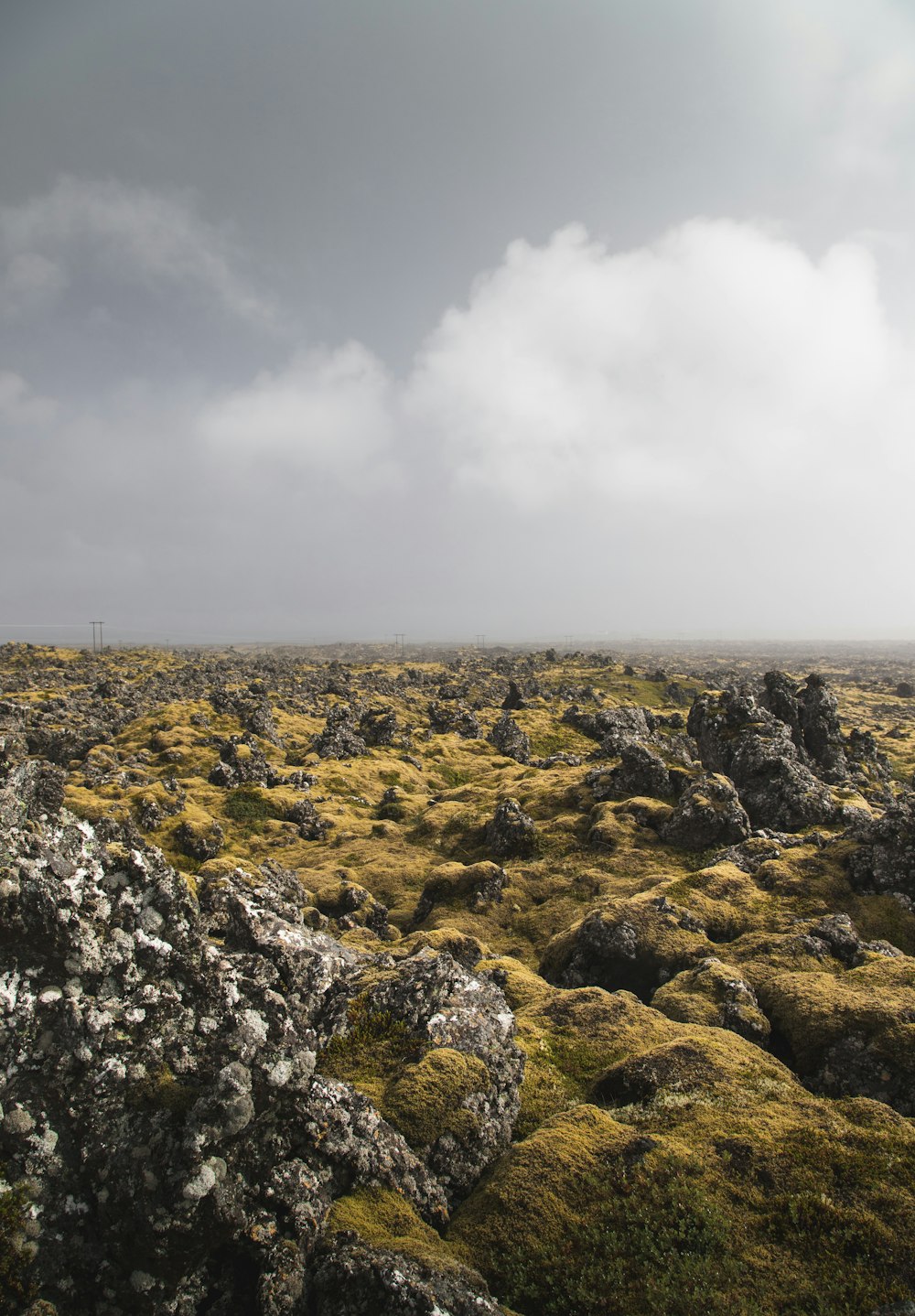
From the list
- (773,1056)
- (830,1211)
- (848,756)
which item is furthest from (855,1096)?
(848,756)

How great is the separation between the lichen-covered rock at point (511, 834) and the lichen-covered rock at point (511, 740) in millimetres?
27406

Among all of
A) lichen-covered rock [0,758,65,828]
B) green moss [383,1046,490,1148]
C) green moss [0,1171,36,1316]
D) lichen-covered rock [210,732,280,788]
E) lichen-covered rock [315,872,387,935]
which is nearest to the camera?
green moss [0,1171,36,1316]

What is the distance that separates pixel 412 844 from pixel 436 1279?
30.1 metres

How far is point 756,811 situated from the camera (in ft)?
116

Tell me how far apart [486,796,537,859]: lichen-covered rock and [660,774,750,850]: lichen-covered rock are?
24.6 feet

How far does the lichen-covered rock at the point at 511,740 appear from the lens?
6472cm

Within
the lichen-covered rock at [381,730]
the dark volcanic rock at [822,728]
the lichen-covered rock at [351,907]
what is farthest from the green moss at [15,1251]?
the lichen-covered rock at [381,730]

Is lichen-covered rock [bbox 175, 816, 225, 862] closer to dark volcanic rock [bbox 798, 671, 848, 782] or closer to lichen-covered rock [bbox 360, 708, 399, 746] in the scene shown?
lichen-covered rock [bbox 360, 708, 399, 746]

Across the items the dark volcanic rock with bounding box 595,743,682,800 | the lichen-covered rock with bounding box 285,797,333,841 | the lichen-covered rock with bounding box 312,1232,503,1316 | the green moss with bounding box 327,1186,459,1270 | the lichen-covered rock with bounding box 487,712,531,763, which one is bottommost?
the lichen-covered rock with bounding box 285,797,333,841

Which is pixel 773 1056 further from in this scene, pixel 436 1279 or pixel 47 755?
pixel 47 755

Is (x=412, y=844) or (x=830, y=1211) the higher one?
(x=830, y=1211)

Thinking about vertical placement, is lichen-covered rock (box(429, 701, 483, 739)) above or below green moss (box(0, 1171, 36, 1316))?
below

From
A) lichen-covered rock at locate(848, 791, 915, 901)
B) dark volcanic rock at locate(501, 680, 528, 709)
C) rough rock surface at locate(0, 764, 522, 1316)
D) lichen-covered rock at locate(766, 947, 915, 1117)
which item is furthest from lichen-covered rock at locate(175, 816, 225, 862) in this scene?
dark volcanic rock at locate(501, 680, 528, 709)

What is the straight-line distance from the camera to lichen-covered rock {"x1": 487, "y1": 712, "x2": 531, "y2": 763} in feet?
212
